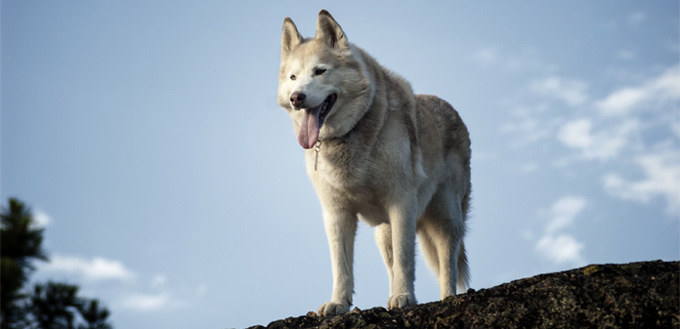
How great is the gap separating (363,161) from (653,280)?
259 cm

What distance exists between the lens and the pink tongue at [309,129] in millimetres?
5792

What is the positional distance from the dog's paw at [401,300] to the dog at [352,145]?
0.01 metres

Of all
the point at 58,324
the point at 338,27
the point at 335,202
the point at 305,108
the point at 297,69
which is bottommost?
the point at 58,324

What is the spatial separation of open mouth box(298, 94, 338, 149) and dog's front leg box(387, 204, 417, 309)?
100 cm

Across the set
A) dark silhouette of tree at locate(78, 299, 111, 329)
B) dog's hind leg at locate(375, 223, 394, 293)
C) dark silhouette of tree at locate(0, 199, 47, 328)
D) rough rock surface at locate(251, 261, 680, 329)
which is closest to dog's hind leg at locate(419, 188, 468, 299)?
dog's hind leg at locate(375, 223, 394, 293)

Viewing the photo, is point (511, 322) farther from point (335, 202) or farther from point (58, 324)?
point (58, 324)

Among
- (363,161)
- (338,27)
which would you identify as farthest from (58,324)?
(338,27)

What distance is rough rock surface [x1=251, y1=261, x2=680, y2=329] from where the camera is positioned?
13.3ft

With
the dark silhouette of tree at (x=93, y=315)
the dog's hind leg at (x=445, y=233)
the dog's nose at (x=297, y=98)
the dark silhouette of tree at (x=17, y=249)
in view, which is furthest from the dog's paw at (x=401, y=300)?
the dark silhouette of tree at (x=17, y=249)

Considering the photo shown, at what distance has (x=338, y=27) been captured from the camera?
6.19 meters

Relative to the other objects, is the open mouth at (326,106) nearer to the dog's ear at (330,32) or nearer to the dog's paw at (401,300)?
the dog's ear at (330,32)

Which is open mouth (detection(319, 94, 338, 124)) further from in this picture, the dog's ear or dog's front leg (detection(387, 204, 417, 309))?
dog's front leg (detection(387, 204, 417, 309))

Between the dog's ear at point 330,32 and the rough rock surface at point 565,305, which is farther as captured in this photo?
the dog's ear at point 330,32

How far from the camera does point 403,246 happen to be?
587 cm
